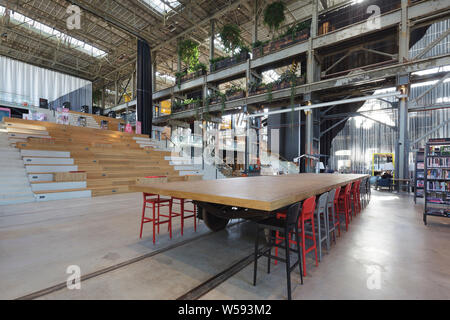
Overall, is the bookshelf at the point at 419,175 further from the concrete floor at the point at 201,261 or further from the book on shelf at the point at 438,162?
the concrete floor at the point at 201,261

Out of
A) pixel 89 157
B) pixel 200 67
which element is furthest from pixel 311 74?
pixel 89 157

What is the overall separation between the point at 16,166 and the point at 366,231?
26.9ft

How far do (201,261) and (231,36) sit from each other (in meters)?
11.0

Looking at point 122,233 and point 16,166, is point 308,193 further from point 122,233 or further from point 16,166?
point 16,166

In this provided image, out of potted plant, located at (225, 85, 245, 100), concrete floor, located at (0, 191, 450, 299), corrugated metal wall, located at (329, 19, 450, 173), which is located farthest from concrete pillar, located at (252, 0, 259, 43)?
concrete floor, located at (0, 191, 450, 299)

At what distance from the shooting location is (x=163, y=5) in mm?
11148

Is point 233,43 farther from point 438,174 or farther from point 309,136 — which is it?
point 438,174

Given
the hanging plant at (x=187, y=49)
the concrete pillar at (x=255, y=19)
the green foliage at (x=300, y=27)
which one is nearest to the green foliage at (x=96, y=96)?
the hanging plant at (x=187, y=49)

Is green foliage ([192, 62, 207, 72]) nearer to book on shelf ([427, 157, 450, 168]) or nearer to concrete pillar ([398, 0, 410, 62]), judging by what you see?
concrete pillar ([398, 0, 410, 62])

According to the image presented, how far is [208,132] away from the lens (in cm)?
1248

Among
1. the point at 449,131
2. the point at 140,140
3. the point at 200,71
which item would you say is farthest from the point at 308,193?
the point at 449,131

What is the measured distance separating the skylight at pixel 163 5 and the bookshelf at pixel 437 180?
12263 mm

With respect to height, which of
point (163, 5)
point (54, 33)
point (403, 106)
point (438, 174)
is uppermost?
point (163, 5)

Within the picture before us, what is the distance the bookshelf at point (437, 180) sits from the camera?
3547 millimetres
